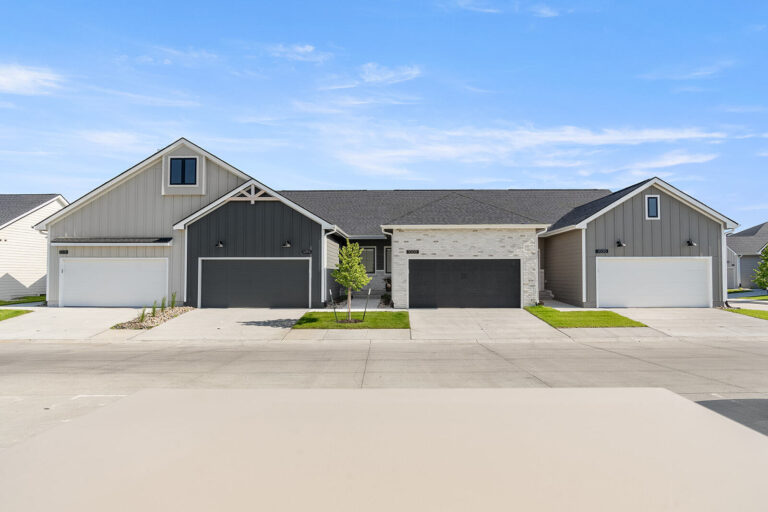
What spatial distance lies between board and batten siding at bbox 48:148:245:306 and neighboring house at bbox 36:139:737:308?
1.9 inches

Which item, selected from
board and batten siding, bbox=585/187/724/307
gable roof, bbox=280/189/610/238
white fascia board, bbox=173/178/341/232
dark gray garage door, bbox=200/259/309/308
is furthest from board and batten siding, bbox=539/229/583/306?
dark gray garage door, bbox=200/259/309/308

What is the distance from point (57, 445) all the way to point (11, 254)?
28.2 metres

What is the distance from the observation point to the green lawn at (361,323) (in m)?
16.2

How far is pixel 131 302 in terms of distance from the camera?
21031mm

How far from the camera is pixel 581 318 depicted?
17.4 meters

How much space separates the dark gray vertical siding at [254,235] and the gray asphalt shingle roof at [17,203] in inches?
570

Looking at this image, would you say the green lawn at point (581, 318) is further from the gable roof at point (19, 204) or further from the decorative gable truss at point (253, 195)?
the gable roof at point (19, 204)

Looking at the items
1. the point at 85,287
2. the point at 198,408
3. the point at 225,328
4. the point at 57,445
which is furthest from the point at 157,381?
the point at 85,287

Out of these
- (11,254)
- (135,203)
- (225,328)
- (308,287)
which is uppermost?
(135,203)

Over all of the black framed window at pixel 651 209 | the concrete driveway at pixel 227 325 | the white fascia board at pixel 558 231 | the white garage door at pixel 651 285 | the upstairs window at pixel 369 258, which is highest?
the black framed window at pixel 651 209

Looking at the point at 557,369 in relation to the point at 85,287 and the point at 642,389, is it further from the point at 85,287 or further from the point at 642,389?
the point at 85,287

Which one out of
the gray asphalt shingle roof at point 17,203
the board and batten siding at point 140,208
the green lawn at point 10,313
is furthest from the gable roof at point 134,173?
the gray asphalt shingle roof at point 17,203

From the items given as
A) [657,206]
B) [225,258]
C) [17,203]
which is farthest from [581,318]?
[17,203]

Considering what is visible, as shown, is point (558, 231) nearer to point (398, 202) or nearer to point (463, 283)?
point (463, 283)
